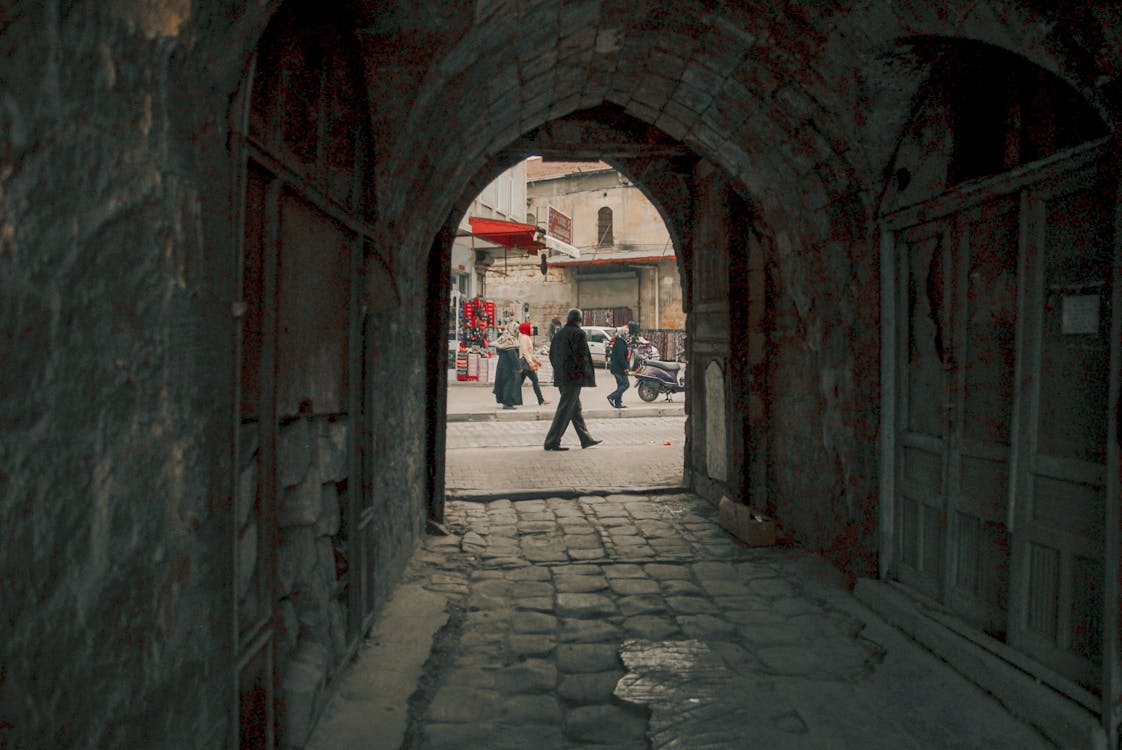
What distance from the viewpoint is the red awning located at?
17.1m

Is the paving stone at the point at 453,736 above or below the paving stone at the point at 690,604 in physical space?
below

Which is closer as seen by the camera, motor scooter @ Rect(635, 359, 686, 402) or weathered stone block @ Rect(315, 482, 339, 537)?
weathered stone block @ Rect(315, 482, 339, 537)

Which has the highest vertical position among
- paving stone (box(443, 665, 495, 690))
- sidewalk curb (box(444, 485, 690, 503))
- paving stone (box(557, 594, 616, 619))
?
sidewalk curb (box(444, 485, 690, 503))

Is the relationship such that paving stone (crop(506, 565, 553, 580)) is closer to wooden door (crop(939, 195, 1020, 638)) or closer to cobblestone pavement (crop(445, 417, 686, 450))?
wooden door (crop(939, 195, 1020, 638))

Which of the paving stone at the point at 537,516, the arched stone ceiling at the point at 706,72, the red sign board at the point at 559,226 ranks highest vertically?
the red sign board at the point at 559,226

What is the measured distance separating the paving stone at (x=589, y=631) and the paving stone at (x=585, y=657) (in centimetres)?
6

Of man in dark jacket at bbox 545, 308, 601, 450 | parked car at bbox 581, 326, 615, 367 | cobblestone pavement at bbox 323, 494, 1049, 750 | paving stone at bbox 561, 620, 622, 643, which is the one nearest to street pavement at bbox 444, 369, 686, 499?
man in dark jacket at bbox 545, 308, 601, 450

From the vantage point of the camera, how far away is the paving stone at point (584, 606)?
3873mm

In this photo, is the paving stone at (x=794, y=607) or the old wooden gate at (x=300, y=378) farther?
the paving stone at (x=794, y=607)

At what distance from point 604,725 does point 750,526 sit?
274 cm

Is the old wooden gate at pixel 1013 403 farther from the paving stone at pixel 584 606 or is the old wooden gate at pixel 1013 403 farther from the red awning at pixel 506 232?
the red awning at pixel 506 232

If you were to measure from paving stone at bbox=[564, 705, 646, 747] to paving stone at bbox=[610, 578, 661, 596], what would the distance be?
1.37m

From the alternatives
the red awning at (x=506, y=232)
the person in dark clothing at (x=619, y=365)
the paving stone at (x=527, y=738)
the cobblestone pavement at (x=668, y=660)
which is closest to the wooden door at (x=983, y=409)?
the cobblestone pavement at (x=668, y=660)

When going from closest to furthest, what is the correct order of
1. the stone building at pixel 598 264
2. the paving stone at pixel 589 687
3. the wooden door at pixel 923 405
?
the paving stone at pixel 589 687, the wooden door at pixel 923 405, the stone building at pixel 598 264
